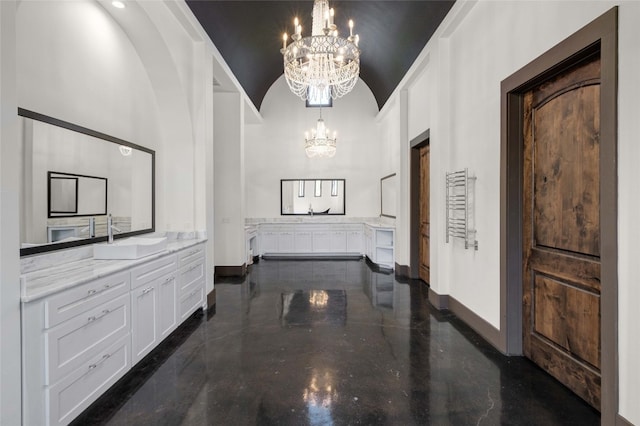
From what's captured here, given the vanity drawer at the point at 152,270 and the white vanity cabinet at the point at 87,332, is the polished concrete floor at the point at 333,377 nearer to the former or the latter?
the white vanity cabinet at the point at 87,332

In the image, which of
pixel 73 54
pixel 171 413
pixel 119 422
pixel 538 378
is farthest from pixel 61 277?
pixel 538 378

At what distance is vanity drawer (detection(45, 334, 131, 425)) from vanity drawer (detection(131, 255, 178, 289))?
47 cm

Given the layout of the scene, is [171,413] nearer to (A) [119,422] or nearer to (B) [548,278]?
(A) [119,422]

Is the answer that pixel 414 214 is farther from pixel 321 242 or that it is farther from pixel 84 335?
pixel 84 335

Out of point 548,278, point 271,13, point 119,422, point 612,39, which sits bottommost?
point 119,422

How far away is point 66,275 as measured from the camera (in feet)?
7.35

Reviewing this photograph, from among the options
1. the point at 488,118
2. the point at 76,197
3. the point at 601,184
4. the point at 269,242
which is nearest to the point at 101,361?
the point at 76,197

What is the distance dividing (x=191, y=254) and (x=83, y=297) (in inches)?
69.4

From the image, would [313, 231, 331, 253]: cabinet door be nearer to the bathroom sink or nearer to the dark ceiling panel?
the dark ceiling panel

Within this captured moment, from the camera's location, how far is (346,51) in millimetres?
3418

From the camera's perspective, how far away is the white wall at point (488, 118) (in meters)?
1.78

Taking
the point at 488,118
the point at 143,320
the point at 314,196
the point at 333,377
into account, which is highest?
the point at 488,118

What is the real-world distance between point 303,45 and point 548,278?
10.9 feet

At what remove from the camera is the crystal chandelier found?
333cm
